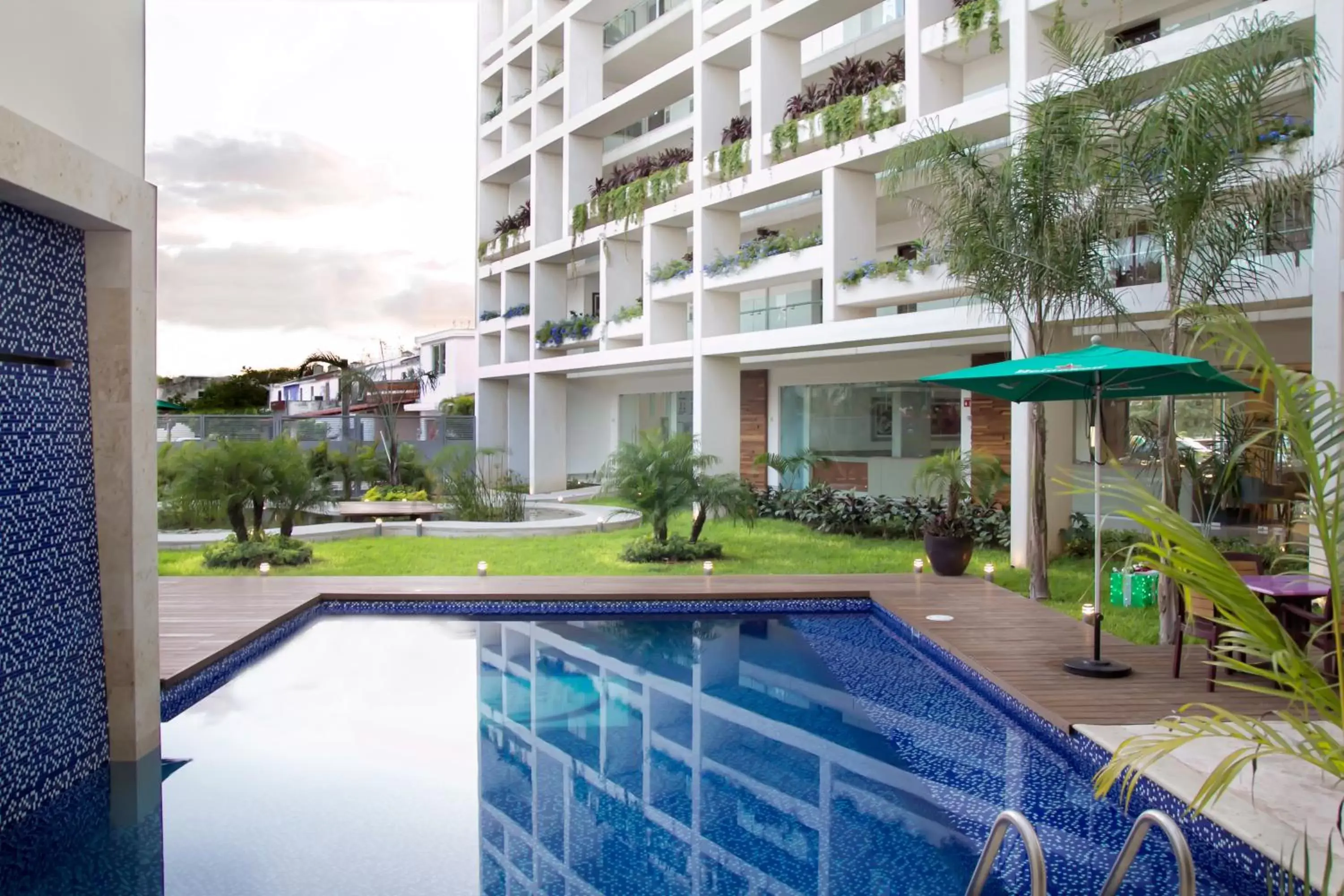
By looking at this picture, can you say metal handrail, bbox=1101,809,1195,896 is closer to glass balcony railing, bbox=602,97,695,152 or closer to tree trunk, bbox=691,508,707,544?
tree trunk, bbox=691,508,707,544

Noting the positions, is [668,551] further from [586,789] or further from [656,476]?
[586,789]

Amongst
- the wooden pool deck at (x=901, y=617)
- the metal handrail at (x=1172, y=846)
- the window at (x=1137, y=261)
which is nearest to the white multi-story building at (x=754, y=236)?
the window at (x=1137, y=261)

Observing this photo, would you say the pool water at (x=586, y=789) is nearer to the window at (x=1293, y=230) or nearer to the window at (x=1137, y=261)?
the window at (x=1293, y=230)

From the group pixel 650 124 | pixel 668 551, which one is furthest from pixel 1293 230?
pixel 650 124

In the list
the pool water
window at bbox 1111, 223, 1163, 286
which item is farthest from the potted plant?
the pool water

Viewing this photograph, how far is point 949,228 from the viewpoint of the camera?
9820 mm

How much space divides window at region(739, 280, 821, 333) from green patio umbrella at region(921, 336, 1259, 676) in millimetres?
7196

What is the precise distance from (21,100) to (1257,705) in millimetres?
7207

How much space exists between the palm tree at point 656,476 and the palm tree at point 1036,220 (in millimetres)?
4398

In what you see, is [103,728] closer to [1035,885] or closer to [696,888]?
[696,888]

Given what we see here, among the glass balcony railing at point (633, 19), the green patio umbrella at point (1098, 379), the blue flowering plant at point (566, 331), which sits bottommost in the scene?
the green patio umbrella at point (1098, 379)

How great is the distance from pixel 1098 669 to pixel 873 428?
1223 cm

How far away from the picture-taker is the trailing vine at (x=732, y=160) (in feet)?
53.1

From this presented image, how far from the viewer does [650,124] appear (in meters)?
24.8
